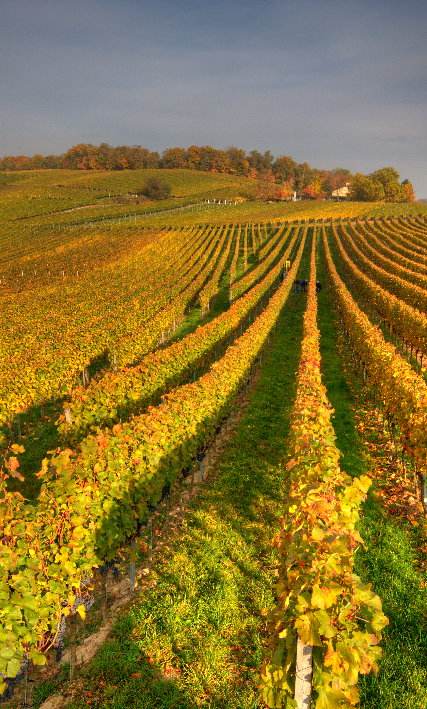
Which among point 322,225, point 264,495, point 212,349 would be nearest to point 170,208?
point 322,225

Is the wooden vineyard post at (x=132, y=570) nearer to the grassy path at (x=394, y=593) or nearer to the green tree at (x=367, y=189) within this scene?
the grassy path at (x=394, y=593)

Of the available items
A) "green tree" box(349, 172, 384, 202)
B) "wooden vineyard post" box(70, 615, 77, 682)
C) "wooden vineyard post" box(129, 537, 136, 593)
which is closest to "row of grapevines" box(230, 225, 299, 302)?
"wooden vineyard post" box(129, 537, 136, 593)

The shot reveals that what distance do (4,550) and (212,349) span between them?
14475mm

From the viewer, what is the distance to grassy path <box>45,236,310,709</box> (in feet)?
17.5

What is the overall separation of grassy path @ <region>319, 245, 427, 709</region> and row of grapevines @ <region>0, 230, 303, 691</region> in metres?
3.98

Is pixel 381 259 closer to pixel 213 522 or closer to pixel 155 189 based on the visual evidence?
pixel 213 522

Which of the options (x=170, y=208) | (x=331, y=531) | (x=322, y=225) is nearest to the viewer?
(x=331, y=531)

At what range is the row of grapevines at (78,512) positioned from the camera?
4.47 meters

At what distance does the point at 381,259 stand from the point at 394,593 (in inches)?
1628

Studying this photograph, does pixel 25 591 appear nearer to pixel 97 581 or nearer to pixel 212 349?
pixel 97 581

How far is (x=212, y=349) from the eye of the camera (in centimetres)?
1845

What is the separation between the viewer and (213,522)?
875 cm

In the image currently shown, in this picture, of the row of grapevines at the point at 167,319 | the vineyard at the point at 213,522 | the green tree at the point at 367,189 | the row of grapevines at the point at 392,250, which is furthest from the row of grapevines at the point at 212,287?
the green tree at the point at 367,189

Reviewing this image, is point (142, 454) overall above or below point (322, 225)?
below
